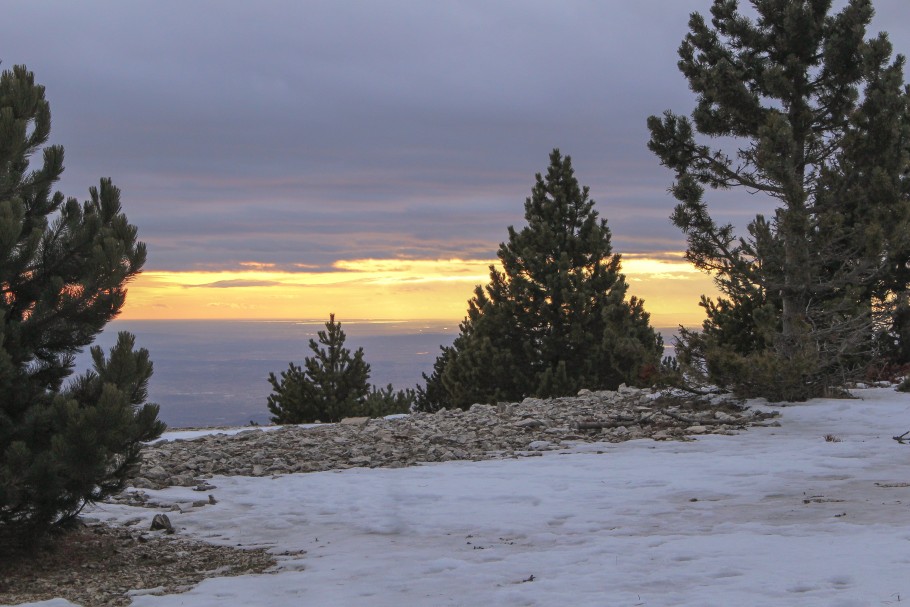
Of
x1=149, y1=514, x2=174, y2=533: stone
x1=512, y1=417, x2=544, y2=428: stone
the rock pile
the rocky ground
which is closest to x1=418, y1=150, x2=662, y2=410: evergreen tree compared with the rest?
the rocky ground

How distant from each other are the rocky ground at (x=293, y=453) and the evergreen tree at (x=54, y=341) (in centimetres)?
63

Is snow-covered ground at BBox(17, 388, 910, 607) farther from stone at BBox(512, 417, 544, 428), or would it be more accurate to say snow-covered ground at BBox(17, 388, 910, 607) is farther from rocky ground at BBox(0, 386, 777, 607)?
stone at BBox(512, 417, 544, 428)

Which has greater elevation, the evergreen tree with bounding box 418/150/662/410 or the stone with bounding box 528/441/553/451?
the evergreen tree with bounding box 418/150/662/410

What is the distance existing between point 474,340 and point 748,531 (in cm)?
1636

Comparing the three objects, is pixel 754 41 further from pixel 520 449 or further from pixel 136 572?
pixel 136 572

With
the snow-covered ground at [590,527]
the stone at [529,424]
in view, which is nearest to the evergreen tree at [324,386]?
the stone at [529,424]

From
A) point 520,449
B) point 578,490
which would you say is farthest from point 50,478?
point 520,449

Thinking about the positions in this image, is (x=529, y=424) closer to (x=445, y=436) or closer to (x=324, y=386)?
(x=445, y=436)

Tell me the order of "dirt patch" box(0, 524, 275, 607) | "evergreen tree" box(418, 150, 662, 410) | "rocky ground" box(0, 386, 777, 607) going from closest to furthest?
"dirt patch" box(0, 524, 275, 607) → "rocky ground" box(0, 386, 777, 607) → "evergreen tree" box(418, 150, 662, 410)

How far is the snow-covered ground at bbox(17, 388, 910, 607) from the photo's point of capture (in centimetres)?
534

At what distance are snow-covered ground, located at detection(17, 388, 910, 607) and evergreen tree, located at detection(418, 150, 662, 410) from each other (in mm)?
10253

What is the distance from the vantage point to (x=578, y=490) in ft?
28.4

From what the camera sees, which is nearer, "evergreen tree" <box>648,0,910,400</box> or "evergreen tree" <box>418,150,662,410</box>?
"evergreen tree" <box>648,0,910,400</box>

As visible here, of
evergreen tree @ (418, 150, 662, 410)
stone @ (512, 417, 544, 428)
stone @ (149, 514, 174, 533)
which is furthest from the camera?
evergreen tree @ (418, 150, 662, 410)
